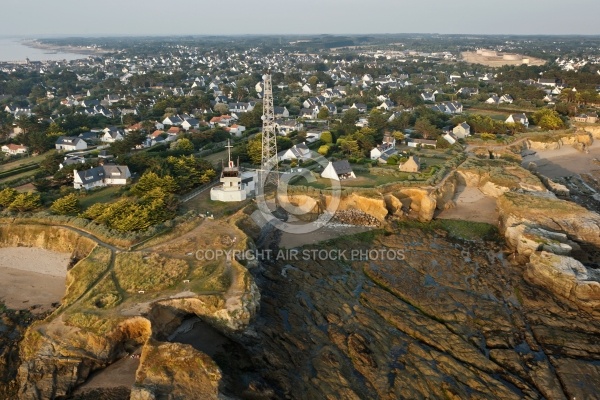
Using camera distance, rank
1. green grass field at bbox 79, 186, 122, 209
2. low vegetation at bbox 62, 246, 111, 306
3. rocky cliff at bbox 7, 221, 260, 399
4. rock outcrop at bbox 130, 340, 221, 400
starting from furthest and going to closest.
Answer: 1. green grass field at bbox 79, 186, 122, 209
2. low vegetation at bbox 62, 246, 111, 306
3. rocky cliff at bbox 7, 221, 260, 399
4. rock outcrop at bbox 130, 340, 221, 400

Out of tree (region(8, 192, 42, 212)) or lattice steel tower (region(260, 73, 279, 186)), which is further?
lattice steel tower (region(260, 73, 279, 186))

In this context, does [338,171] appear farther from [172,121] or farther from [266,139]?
[172,121]

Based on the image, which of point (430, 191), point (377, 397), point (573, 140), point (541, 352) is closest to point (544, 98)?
point (573, 140)

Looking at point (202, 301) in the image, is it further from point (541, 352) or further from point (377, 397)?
point (541, 352)

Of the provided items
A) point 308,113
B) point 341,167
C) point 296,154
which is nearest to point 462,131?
point 296,154

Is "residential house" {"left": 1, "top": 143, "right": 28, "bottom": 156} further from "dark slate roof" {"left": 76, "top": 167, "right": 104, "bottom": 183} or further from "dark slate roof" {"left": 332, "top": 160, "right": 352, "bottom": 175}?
"dark slate roof" {"left": 332, "top": 160, "right": 352, "bottom": 175}

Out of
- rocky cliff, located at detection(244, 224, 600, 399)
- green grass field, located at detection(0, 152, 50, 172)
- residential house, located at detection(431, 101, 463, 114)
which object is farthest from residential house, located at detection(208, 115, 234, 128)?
rocky cliff, located at detection(244, 224, 600, 399)
